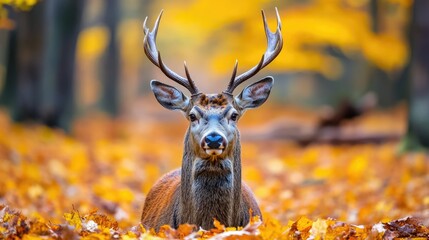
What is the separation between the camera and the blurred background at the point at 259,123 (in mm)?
10930

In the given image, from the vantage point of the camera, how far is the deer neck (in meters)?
6.45

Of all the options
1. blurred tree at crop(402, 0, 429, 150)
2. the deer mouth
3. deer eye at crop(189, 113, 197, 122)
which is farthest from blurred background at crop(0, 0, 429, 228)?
deer eye at crop(189, 113, 197, 122)

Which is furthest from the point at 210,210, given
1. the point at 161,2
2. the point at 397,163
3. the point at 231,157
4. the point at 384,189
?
the point at 161,2

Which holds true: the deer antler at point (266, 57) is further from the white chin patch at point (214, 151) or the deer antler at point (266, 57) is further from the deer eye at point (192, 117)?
the white chin patch at point (214, 151)

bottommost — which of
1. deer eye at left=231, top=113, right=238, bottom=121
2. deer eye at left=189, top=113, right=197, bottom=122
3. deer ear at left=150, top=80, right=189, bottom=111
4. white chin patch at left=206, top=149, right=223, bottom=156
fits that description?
white chin patch at left=206, top=149, right=223, bottom=156

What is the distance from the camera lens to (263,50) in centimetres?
2558

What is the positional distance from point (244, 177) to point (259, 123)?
1400 cm

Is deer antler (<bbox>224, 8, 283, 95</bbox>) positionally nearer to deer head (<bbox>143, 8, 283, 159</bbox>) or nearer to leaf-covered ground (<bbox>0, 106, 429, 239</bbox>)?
deer head (<bbox>143, 8, 283, 159</bbox>)

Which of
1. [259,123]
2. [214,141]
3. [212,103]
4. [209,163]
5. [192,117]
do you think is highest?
[259,123]

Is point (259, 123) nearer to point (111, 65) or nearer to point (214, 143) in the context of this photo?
point (111, 65)

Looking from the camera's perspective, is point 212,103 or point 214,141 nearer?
point 214,141

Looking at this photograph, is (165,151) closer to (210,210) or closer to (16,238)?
(210,210)

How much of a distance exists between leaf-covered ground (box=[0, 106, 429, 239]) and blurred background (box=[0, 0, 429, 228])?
0.15 ft

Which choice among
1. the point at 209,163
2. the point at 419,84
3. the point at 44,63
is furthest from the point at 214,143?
the point at 44,63
